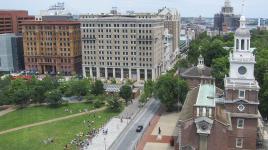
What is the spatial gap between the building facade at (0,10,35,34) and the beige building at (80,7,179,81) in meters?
50.4

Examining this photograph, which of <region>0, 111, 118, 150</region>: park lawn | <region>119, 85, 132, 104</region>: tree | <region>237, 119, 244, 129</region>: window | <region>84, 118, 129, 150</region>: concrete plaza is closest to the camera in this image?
<region>237, 119, 244, 129</region>: window

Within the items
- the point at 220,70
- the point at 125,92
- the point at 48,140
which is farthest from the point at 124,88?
the point at 48,140

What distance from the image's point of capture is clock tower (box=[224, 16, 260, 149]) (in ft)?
188

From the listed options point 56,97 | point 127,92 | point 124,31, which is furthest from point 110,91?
point 124,31

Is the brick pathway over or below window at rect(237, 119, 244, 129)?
below

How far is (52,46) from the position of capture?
14300 cm

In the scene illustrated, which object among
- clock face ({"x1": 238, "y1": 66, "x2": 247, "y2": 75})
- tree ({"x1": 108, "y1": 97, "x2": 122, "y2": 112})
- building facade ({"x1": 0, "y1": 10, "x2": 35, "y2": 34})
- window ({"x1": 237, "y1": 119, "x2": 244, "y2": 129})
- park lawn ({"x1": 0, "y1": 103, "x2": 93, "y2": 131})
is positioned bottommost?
park lawn ({"x1": 0, "y1": 103, "x2": 93, "y2": 131})

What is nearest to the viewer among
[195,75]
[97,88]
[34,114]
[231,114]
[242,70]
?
[231,114]

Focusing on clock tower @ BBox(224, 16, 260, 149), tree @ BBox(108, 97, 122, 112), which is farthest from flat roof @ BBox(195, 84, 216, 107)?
tree @ BBox(108, 97, 122, 112)

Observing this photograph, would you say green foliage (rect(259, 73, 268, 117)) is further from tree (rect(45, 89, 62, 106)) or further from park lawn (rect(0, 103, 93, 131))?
tree (rect(45, 89, 62, 106))

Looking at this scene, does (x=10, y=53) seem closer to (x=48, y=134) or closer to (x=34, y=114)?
(x=34, y=114)

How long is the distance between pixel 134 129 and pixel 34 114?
90.7 ft

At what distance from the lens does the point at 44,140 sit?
2822 inches

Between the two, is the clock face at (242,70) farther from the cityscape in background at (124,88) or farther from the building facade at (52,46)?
the building facade at (52,46)
